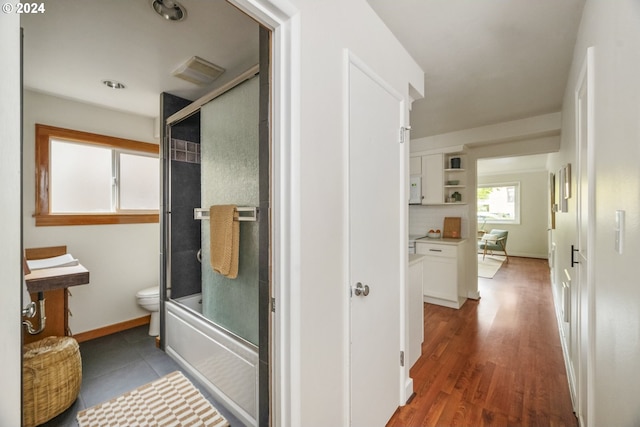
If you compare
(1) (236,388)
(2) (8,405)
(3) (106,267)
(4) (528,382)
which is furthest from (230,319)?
(4) (528,382)

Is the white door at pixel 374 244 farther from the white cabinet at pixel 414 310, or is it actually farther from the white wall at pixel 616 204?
the white wall at pixel 616 204

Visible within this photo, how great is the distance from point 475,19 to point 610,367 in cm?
187

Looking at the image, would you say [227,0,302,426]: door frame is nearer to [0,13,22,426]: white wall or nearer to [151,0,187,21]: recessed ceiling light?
[0,13,22,426]: white wall

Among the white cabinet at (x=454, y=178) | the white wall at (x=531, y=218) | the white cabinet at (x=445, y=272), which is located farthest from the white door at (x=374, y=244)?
the white wall at (x=531, y=218)

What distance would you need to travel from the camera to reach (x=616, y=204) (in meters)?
0.92

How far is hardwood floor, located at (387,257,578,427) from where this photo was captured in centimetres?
171

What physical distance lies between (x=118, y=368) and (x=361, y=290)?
2.31 metres

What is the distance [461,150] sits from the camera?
3.82 meters

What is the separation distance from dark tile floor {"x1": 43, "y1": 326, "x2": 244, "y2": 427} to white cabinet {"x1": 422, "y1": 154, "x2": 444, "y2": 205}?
141 inches

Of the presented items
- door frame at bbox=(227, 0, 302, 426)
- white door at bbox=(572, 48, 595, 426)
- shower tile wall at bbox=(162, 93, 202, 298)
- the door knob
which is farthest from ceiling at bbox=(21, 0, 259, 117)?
white door at bbox=(572, 48, 595, 426)

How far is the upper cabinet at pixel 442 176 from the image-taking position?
3.95 meters

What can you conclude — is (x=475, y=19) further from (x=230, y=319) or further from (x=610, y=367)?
(x=230, y=319)

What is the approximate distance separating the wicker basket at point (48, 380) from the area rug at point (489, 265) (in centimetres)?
597

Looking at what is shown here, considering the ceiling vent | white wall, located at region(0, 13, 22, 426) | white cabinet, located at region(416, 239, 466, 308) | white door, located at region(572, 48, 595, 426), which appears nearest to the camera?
white wall, located at region(0, 13, 22, 426)
